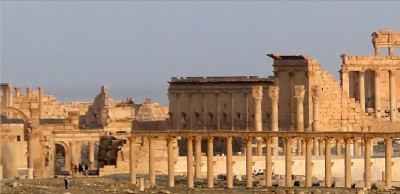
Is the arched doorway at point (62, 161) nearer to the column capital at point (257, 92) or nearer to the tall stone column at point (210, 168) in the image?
the column capital at point (257, 92)

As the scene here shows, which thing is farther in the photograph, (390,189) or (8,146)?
(8,146)

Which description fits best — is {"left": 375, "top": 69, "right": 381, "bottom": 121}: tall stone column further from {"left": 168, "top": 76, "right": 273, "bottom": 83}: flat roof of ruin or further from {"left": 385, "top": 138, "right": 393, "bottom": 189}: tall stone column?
{"left": 385, "top": 138, "right": 393, "bottom": 189}: tall stone column

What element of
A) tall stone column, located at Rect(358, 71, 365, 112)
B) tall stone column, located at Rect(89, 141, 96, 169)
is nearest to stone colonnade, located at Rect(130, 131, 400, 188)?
tall stone column, located at Rect(89, 141, 96, 169)

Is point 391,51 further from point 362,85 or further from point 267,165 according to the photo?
point 267,165

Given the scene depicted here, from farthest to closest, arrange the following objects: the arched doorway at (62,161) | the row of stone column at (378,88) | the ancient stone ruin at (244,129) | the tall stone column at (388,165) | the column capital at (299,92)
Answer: the row of stone column at (378,88) < the column capital at (299,92) < the arched doorway at (62,161) < the ancient stone ruin at (244,129) < the tall stone column at (388,165)

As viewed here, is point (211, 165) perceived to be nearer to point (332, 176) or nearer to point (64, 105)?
point (332, 176)

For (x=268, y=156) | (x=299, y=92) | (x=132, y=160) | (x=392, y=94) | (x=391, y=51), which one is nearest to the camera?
(x=132, y=160)

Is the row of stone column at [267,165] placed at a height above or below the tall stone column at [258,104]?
below

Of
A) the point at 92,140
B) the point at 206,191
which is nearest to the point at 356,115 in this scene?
the point at 92,140

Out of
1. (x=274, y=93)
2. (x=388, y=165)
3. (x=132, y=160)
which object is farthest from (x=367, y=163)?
(x=274, y=93)

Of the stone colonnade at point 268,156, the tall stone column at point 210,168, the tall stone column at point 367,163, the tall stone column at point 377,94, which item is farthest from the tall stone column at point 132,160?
the tall stone column at point 377,94

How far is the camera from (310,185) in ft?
281

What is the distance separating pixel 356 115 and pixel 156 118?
16819 millimetres

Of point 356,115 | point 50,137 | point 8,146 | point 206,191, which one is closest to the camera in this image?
point 206,191
